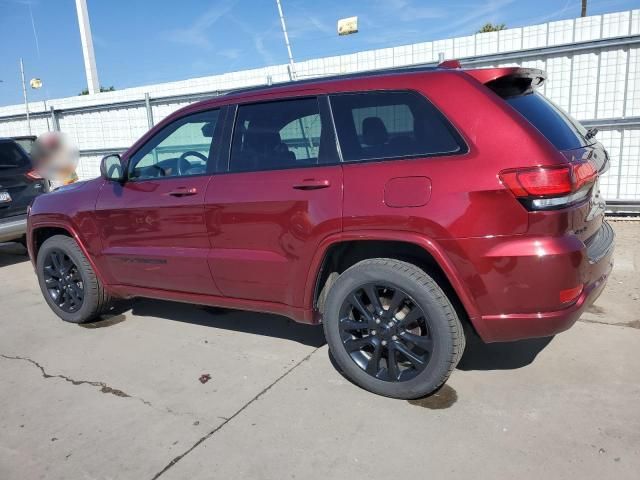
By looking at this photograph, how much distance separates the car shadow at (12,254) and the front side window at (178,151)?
4.73m

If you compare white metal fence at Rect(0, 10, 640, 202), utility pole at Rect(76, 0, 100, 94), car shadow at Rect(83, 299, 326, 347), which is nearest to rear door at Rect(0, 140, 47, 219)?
car shadow at Rect(83, 299, 326, 347)

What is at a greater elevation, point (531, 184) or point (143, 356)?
point (531, 184)

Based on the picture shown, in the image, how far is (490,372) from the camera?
3.28 meters

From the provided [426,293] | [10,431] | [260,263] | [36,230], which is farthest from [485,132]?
[36,230]

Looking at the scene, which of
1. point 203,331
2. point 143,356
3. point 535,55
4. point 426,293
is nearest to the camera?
point 426,293

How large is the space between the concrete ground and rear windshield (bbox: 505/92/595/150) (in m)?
1.44

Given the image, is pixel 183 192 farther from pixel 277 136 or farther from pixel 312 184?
pixel 312 184

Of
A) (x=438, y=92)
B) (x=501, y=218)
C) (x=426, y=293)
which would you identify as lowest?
(x=426, y=293)

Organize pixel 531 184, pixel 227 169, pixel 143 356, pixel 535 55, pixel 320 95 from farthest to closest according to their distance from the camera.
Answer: pixel 535 55 → pixel 143 356 → pixel 227 169 → pixel 320 95 → pixel 531 184

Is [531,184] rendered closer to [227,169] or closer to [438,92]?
[438,92]

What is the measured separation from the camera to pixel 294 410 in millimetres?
2967

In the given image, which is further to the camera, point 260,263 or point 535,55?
point 535,55

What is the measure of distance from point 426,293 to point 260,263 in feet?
3.61

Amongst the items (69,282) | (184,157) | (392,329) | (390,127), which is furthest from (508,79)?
(69,282)
